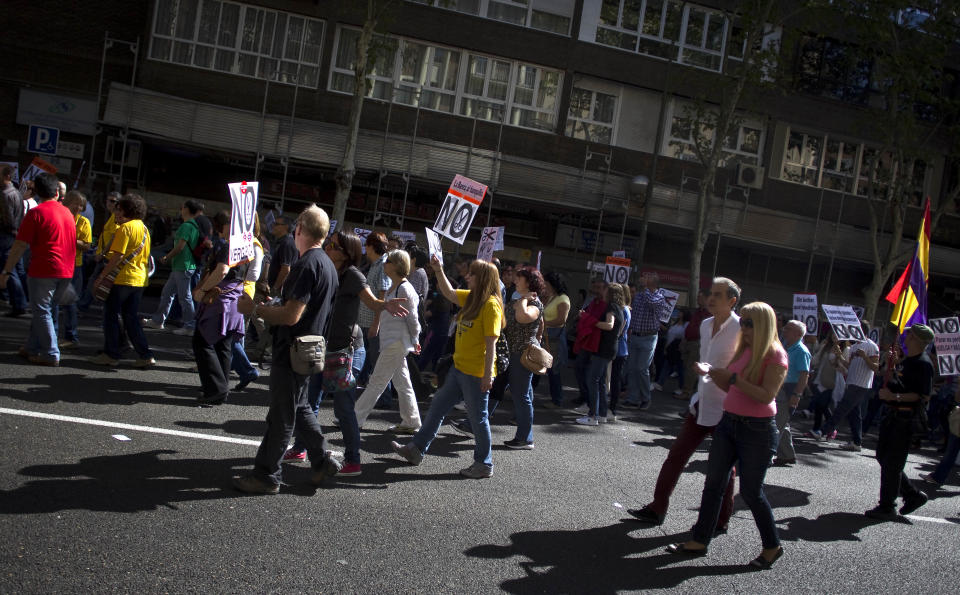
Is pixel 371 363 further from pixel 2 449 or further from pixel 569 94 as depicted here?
pixel 569 94

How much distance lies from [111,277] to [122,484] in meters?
3.71

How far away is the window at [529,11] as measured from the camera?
2214 cm

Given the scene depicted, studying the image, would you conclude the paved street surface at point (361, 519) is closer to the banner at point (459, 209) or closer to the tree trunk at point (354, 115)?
the banner at point (459, 209)

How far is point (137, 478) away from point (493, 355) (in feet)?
8.60

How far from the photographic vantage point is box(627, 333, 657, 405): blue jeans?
1088 cm

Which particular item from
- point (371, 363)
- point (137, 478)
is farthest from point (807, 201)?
point (137, 478)

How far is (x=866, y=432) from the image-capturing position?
41.7 feet

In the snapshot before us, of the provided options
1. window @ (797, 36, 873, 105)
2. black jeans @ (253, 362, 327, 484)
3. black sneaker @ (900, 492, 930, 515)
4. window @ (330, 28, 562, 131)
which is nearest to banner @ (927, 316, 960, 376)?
black sneaker @ (900, 492, 930, 515)

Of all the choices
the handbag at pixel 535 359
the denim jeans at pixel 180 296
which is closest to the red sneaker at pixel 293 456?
the handbag at pixel 535 359

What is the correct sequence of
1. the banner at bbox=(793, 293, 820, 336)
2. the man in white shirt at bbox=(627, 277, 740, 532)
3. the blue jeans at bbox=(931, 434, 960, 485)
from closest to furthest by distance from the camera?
the man in white shirt at bbox=(627, 277, 740, 532)
the blue jeans at bbox=(931, 434, 960, 485)
the banner at bbox=(793, 293, 820, 336)

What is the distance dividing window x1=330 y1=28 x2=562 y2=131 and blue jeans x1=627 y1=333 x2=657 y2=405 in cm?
1234

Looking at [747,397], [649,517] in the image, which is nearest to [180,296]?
[649,517]

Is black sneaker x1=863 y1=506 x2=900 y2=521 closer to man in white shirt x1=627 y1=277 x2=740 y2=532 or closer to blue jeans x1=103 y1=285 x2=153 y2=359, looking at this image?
man in white shirt x1=627 y1=277 x2=740 y2=532

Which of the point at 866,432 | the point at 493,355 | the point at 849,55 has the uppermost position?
the point at 849,55
